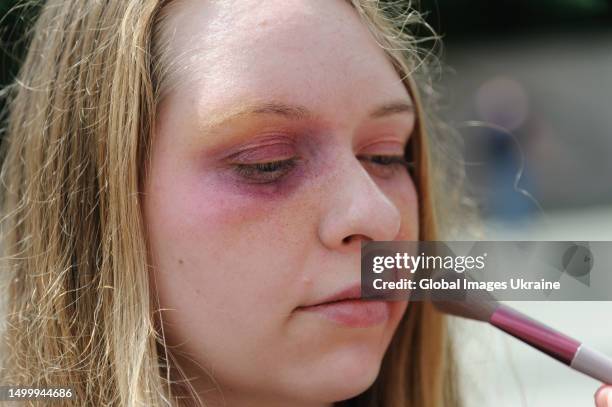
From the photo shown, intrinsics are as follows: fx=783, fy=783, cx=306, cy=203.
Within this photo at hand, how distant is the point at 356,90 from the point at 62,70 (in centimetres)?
36

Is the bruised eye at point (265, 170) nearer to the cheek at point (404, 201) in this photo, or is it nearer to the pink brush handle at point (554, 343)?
the cheek at point (404, 201)

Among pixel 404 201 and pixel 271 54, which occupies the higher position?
pixel 271 54

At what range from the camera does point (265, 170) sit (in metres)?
0.85

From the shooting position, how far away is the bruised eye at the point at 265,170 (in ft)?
2.78

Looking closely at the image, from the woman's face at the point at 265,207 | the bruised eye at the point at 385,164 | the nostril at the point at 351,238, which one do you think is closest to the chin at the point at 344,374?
the woman's face at the point at 265,207

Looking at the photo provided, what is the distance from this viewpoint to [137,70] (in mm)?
874

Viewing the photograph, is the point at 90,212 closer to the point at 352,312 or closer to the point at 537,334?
the point at 352,312

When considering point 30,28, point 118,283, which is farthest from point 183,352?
point 30,28

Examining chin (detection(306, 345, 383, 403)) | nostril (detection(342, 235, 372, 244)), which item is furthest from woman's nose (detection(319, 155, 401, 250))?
chin (detection(306, 345, 383, 403))

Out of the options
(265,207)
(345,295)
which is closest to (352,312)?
(345,295)

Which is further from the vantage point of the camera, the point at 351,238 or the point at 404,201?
the point at 404,201

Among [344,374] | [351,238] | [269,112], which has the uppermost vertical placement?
[269,112]

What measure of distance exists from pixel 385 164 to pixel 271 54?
0.73 ft

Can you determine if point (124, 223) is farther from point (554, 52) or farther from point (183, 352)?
point (554, 52)
